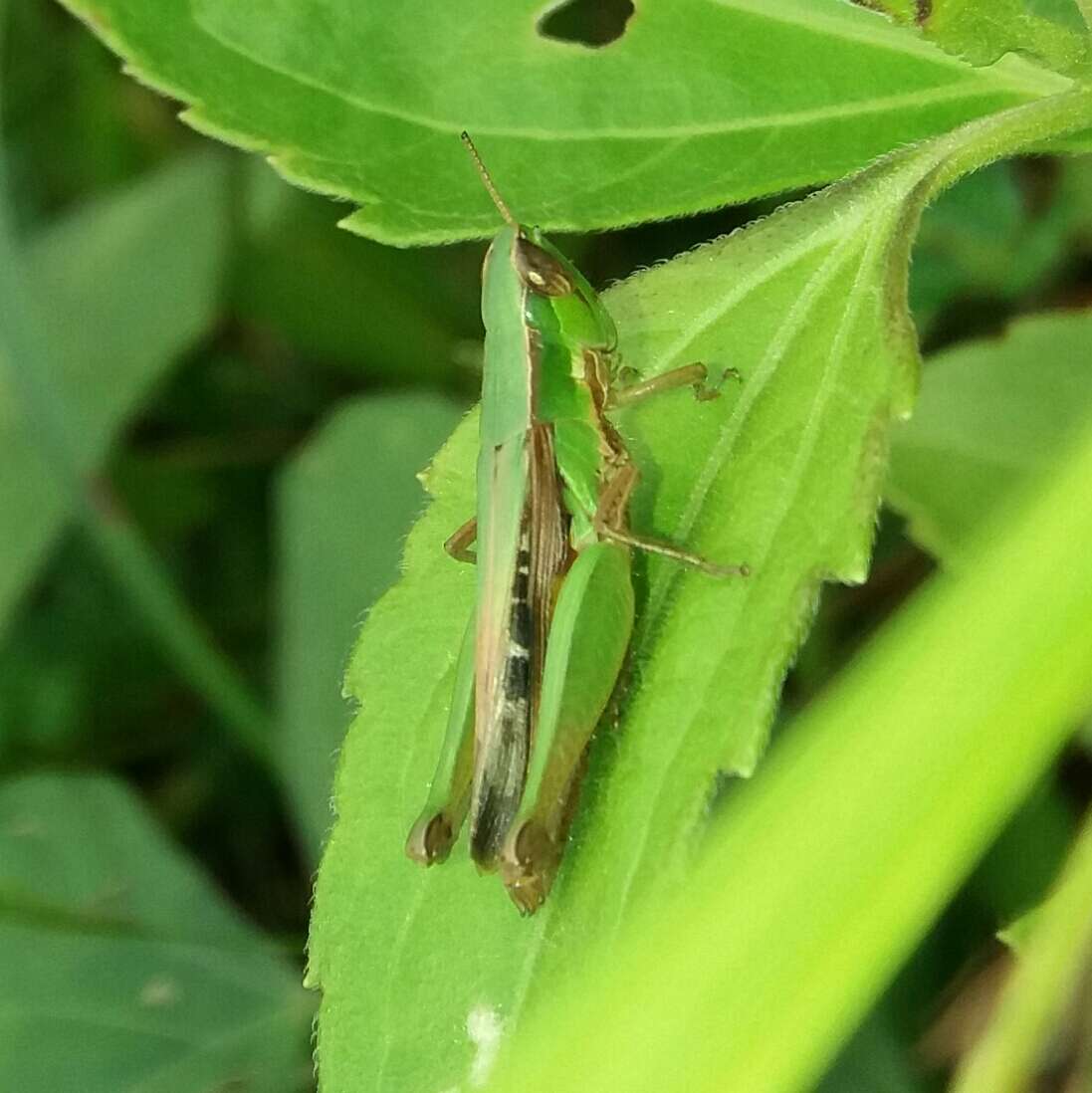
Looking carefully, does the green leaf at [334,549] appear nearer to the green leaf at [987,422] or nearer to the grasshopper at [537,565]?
the grasshopper at [537,565]

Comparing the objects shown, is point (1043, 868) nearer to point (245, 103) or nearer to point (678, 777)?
point (678, 777)

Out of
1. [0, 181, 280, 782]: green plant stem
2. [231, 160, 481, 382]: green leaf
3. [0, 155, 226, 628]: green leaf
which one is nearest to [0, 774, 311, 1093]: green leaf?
[0, 181, 280, 782]: green plant stem

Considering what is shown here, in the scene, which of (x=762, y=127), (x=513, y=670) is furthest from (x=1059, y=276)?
(x=513, y=670)

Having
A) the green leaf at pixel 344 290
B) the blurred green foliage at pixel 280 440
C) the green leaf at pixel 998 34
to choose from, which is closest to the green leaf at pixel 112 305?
the blurred green foliage at pixel 280 440

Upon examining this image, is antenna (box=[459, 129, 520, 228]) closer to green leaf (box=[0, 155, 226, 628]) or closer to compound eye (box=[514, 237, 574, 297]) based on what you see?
compound eye (box=[514, 237, 574, 297])

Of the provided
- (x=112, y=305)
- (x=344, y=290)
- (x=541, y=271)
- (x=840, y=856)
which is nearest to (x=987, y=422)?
(x=541, y=271)

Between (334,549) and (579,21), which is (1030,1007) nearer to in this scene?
(334,549)
